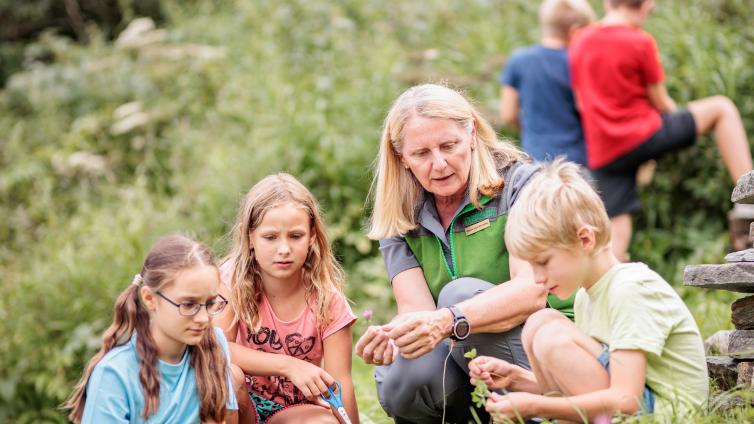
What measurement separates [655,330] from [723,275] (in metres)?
0.46

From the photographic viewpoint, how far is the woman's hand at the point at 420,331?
113 inches

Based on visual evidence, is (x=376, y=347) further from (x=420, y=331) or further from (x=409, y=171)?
(x=409, y=171)

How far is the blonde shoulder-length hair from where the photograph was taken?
3.17m

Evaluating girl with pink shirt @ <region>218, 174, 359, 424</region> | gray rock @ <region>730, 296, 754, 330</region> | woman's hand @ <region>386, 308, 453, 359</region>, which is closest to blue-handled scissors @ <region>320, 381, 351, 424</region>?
girl with pink shirt @ <region>218, 174, 359, 424</region>

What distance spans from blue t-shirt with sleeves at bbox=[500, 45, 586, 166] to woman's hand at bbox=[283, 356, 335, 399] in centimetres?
280

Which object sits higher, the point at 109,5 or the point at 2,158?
the point at 109,5

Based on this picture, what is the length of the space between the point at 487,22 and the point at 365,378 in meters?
3.73

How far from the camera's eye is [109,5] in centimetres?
1152

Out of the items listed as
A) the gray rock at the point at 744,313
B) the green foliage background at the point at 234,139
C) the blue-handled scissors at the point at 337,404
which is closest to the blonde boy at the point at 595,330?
the gray rock at the point at 744,313

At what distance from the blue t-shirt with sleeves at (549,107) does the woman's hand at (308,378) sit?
9.17 ft

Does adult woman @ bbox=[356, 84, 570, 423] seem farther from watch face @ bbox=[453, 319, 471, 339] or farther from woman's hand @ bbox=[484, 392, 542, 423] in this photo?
woman's hand @ bbox=[484, 392, 542, 423]

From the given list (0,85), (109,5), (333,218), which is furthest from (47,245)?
(109,5)

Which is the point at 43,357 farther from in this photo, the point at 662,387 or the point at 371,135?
the point at 662,387

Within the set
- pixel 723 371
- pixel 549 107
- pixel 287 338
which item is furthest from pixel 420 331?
pixel 549 107
